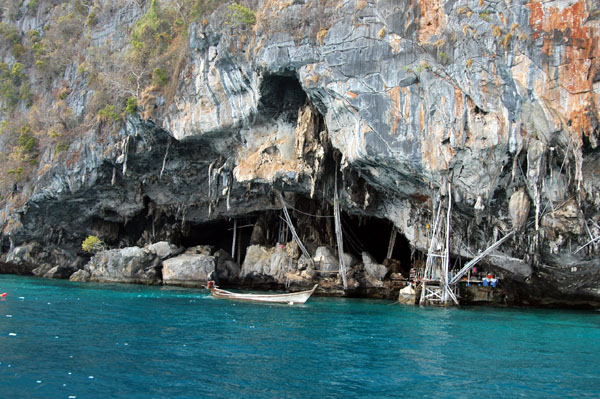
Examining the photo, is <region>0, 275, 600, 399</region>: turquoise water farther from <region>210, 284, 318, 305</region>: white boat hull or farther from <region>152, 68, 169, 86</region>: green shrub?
<region>152, 68, 169, 86</region>: green shrub

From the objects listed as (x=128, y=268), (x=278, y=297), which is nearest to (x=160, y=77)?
(x=128, y=268)

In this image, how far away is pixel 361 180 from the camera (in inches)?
1060

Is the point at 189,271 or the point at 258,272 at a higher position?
the point at 258,272

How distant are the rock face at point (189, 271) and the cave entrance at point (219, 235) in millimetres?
4670

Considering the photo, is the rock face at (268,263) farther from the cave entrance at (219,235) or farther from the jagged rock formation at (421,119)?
the cave entrance at (219,235)

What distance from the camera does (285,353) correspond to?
1283 centimetres

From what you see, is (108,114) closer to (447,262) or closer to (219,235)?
(219,235)

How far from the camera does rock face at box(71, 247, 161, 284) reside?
33.9 metres

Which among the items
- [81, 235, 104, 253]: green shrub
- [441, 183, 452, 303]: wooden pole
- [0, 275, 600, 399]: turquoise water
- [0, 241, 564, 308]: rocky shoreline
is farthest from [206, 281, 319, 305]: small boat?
[81, 235, 104, 253]: green shrub

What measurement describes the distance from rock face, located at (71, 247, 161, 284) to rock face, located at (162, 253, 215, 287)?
1.05 metres

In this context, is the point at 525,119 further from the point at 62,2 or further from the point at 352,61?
the point at 62,2

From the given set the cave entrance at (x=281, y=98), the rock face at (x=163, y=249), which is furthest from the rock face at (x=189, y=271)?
the cave entrance at (x=281, y=98)

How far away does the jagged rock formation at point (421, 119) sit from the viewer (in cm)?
1912

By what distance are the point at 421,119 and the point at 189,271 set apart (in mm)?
18348
